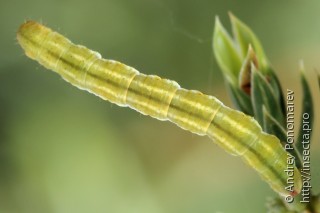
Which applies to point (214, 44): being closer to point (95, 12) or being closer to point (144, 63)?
point (144, 63)

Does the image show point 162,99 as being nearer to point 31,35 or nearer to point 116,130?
point 116,130

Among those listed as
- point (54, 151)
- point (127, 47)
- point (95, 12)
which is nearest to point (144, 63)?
point (127, 47)

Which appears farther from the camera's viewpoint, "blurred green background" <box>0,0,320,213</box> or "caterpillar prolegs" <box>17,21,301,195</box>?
"blurred green background" <box>0,0,320,213</box>

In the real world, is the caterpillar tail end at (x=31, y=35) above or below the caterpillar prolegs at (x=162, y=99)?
above

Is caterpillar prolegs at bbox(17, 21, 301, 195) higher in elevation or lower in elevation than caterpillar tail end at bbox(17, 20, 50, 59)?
lower

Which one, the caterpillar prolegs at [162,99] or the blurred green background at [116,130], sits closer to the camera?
the caterpillar prolegs at [162,99]
